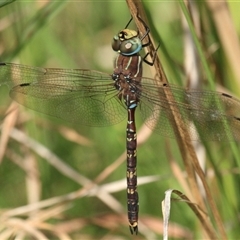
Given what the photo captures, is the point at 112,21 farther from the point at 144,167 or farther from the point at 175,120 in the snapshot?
the point at 175,120

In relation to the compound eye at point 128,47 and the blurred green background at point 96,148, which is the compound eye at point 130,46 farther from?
the blurred green background at point 96,148

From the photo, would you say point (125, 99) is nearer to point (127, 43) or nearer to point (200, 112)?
point (127, 43)

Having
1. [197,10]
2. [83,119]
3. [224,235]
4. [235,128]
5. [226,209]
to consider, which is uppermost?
[197,10]

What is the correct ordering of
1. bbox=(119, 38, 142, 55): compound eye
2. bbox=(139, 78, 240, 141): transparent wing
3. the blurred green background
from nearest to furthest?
1. bbox=(139, 78, 240, 141): transparent wing
2. bbox=(119, 38, 142, 55): compound eye
3. the blurred green background

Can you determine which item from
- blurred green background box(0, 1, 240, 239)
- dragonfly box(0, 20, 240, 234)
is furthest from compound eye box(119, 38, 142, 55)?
blurred green background box(0, 1, 240, 239)

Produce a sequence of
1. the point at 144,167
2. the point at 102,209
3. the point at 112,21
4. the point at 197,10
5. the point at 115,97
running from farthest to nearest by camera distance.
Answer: the point at 112,21
the point at 102,209
the point at 144,167
the point at 115,97
the point at 197,10

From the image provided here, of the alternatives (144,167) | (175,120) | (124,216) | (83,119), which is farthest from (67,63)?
(175,120)

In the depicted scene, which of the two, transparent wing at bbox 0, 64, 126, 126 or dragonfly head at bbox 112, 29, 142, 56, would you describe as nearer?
dragonfly head at bbox 112, 29, 142, 56

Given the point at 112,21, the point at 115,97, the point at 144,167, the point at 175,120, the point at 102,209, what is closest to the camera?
the point at 175,120

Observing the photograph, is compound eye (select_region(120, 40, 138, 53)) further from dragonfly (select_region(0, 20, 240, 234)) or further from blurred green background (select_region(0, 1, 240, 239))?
blurred green background (select_region(0, 1, 240, 239))

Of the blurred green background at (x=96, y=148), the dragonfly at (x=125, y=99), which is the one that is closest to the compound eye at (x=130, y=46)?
the dragonfly at (x=125, y=99)
